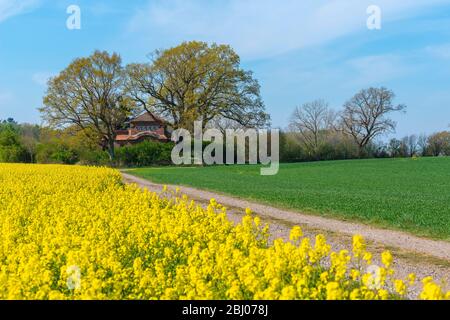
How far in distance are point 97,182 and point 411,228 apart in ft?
41.0

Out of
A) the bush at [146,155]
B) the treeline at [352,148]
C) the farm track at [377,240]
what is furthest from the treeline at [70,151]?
the farm track at [377,240]

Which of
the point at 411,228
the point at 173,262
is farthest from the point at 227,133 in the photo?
the point at 173,262

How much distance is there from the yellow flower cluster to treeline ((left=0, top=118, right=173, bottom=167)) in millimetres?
55640

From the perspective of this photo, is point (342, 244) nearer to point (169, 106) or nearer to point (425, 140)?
point (169, 106)

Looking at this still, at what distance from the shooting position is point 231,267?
6.26m

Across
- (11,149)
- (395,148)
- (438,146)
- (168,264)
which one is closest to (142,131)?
(11,149)

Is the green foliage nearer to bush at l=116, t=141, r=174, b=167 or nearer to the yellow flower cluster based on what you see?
bush at l=116, t=141, r=174, b=167

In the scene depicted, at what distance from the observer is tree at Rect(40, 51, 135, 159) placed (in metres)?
63.7

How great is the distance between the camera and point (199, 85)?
62.4 metres

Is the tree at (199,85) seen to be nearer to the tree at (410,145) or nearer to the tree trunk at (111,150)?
Answer: the tree trunk at (111,150)

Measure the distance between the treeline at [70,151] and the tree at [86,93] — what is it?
5.09 feet

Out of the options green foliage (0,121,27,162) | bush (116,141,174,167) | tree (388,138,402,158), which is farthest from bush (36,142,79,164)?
tree (388,138,402,158)

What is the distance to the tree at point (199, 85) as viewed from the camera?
61.9m

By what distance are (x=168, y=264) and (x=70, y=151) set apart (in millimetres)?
60722
